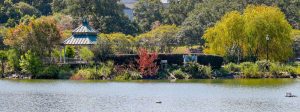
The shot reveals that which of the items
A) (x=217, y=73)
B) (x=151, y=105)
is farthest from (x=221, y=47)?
(x=151, y=105)

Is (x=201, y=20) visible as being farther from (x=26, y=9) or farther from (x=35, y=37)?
(x=35, y=37)

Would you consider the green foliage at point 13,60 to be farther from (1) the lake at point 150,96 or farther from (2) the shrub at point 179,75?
(2) the shrub at point 179,75

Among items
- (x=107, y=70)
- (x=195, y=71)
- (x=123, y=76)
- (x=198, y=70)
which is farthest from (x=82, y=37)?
(x=198, y=70)

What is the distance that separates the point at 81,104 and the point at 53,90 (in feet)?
36.9

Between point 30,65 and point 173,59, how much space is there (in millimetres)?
13483

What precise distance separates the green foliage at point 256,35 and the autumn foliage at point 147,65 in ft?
33.8

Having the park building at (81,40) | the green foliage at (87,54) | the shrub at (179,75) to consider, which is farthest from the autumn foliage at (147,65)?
the park building at (81,40)

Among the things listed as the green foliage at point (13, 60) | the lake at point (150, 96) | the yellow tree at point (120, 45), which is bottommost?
the lake at point (150, 96)

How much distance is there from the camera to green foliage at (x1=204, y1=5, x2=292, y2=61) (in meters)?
83.6

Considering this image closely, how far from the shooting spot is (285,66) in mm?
79438

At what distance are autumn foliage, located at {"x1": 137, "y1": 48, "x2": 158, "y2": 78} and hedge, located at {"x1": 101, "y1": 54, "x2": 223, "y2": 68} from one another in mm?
872

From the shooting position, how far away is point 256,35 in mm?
83688

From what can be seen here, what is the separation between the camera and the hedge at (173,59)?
77312 millimetres

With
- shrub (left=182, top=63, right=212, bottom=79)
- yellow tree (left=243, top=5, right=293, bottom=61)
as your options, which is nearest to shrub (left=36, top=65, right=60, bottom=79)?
shrub (left=182, top=63, right=212, bottom=79)
